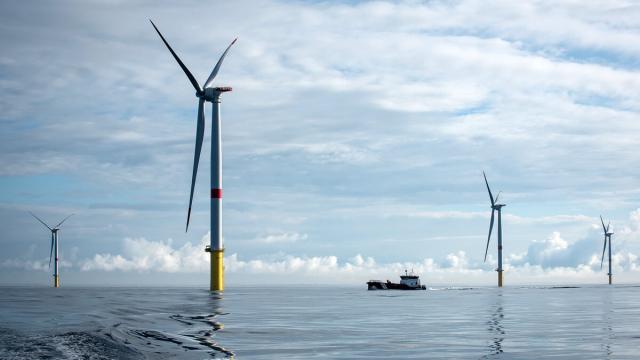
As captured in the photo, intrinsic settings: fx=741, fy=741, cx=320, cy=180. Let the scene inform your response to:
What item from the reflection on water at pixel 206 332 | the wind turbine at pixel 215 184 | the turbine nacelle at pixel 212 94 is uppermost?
the turbine nacelle at pixel 212 94

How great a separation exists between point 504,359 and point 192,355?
12.9 metres

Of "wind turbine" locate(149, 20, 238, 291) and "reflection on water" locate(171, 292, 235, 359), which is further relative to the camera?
"wind turbine" locate(149, 20, 238, 291)

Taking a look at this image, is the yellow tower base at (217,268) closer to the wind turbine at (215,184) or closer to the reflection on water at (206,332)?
the wind turbine at (215,184)

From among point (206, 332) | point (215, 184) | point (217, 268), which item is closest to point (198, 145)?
point (215, 184)

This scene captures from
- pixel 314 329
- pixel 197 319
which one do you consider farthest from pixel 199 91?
pixel 314 329

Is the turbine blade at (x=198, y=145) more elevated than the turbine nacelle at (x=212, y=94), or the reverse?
the turbine nacelle at (x=212, y=94)

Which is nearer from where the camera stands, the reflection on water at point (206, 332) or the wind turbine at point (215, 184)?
the reflection on water at point (206, 332)

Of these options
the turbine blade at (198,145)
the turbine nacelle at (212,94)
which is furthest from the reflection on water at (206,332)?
the turbine nacelle at (212,94)

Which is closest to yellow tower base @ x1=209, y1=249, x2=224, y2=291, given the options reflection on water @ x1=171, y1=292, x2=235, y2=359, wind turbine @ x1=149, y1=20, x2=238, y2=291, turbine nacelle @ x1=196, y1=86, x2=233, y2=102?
wind turbine @ x1=149, y1=20, x2=238, y2=291

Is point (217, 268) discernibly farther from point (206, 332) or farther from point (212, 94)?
point (206, 332)

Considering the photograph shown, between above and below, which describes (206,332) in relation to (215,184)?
below

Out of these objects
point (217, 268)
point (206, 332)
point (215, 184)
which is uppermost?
point (215, 184)

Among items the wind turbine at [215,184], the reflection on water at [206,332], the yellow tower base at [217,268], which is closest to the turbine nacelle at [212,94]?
the wind turbine at [215,184]

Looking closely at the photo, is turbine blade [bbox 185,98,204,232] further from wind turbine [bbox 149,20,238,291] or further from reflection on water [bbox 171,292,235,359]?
reflection on water [bbox 171,292,235,359]
